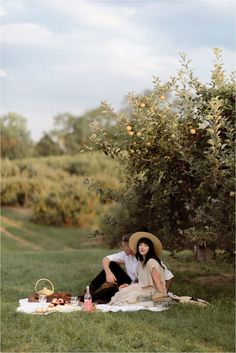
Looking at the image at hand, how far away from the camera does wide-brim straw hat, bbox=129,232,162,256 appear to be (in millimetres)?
8289

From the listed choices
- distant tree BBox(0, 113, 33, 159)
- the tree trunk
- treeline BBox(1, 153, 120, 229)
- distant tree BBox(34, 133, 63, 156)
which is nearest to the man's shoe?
the tree trunk

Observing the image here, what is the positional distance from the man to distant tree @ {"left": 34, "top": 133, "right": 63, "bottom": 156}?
37356mm

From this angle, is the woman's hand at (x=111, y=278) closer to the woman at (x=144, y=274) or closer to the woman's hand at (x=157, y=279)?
the woman at (x=144, y=274)

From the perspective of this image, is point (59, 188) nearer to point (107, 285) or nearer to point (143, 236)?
point (107, 285)

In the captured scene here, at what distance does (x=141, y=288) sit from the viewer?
320 inches

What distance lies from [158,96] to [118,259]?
8.60 feet

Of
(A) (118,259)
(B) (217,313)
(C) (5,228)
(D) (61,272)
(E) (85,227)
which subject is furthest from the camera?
(E) (85,227)

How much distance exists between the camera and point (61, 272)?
11883 mm

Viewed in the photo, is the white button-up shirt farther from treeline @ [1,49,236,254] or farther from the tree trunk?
the tree trunk

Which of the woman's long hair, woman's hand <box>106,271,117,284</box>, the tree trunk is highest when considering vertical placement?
the woman's long hair

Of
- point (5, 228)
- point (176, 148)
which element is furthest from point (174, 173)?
point (5, 228)

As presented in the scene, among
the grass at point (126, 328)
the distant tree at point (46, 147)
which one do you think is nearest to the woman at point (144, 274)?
the grass at point (126, 328)

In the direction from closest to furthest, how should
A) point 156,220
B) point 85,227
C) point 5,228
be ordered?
1. point 156,220
2. point 5,228
3. point 85,227

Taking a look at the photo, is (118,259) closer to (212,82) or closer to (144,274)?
(144,274)
